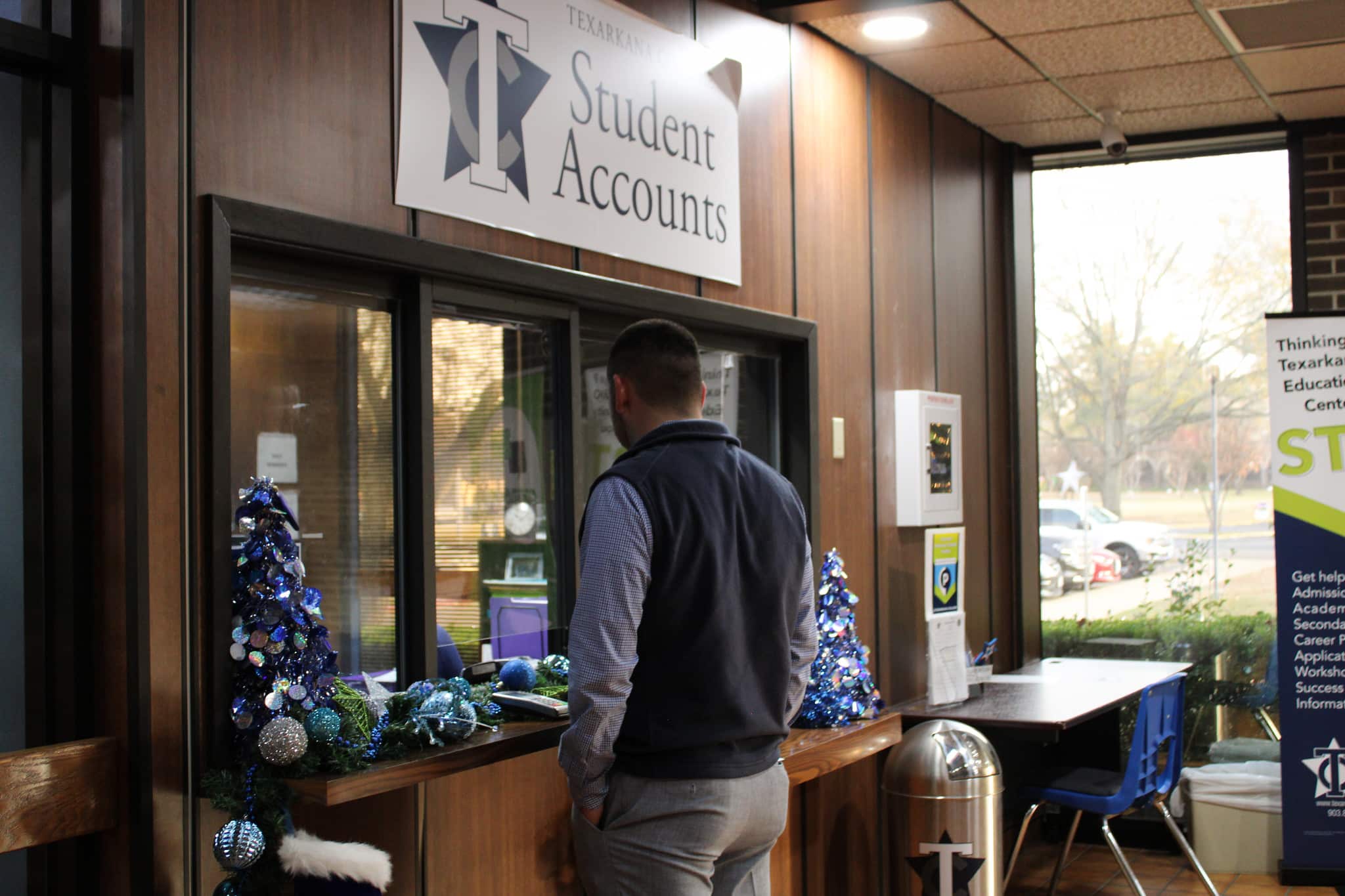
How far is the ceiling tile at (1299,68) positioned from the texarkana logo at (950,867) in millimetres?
3172

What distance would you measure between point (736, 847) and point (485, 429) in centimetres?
119

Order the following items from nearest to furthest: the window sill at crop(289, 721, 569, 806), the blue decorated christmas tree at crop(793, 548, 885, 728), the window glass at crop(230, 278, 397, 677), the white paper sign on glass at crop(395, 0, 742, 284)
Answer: the window sill at crop(289, 721, 569, 806) < the window glass at crop(230, 278, 397, 677) < the white paper sign on glass at crop(395, 0, 742, 284) < the blue decorated christmas tree at crop(793, 548, 885, 728)

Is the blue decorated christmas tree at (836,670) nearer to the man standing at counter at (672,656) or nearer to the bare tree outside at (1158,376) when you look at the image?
the man standing at counter at (672,656)

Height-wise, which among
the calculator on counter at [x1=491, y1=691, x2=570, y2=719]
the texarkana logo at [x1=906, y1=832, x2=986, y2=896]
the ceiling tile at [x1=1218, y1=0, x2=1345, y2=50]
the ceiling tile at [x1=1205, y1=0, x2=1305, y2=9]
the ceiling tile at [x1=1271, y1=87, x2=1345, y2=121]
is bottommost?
the texarkana logo at [x1=906, y1=832, x2=986, y2=896]

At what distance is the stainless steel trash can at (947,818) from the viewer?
412 cm

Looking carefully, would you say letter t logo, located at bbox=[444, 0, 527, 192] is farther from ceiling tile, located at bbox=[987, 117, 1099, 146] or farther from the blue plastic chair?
ceiling tile, located at bbox=[987, 117, 1099, 146]

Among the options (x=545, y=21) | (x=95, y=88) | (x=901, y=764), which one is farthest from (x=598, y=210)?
A: (x=901, y=764)

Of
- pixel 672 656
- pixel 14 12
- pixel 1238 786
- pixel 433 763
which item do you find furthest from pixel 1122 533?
pixel 14 12

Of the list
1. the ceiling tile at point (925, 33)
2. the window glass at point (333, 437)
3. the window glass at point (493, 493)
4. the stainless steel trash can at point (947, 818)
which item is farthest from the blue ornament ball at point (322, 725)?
the ceiling tile at point (925, 33)

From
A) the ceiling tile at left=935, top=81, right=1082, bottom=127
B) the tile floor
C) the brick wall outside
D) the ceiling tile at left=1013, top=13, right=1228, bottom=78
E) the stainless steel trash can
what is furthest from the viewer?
the brick wall outside

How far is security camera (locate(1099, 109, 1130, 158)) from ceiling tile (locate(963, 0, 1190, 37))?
1.09 m

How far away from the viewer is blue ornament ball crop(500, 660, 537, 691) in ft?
9.88

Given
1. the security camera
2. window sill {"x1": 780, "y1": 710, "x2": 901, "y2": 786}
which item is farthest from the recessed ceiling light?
window sill {"x1": 780, "y1": 710, "x2": 901, "y2": 786}

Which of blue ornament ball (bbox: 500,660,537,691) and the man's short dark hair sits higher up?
the man's short dark hair
